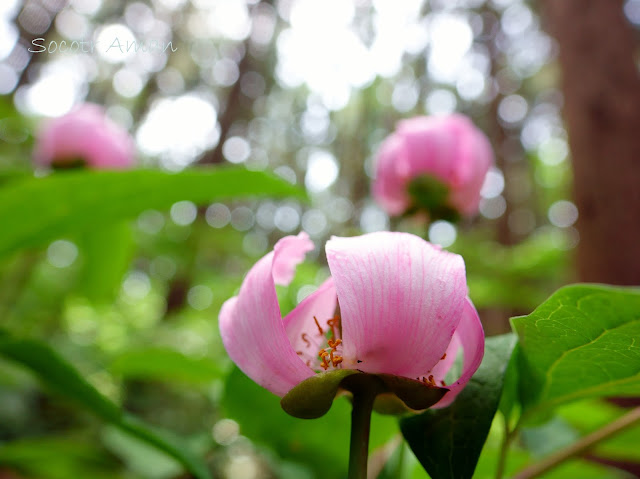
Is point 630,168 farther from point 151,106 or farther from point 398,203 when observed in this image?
point 151,106

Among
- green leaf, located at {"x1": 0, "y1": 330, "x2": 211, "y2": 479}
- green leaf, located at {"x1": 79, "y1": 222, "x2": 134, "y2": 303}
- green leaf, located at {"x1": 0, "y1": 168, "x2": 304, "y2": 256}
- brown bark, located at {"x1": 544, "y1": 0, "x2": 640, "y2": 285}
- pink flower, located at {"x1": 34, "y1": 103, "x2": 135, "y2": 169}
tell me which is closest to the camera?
green leaf, located at {"x1": 0, "y1": 330, "x2": 211, "y2": 479}

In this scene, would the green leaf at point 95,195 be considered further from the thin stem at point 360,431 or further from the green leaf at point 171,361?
the thin stem at point 360,431

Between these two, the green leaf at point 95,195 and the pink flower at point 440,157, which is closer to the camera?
the green leaf at point 95,195

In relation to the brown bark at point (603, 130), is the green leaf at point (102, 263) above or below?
below

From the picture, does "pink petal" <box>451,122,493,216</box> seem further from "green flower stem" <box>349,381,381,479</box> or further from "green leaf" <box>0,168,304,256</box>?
"green flower stem" <box>349,381,381,479</box>

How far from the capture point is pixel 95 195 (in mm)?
488

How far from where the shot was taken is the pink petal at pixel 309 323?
0.25 meters

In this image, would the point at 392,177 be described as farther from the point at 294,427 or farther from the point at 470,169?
the point at 294,427

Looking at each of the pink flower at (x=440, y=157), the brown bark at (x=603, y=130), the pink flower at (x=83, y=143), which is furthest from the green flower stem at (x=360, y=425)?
the brown bark at (x=603, y=130)

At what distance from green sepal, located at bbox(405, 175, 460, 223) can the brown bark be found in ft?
2.68

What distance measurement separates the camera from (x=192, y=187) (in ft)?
1.66

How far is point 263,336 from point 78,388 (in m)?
0.18

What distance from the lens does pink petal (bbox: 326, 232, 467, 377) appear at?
20 cm

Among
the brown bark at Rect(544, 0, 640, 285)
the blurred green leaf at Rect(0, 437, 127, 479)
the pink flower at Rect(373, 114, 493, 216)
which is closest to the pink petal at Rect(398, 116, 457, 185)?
the pink flower at Rect(373, 114, 493, 216)
